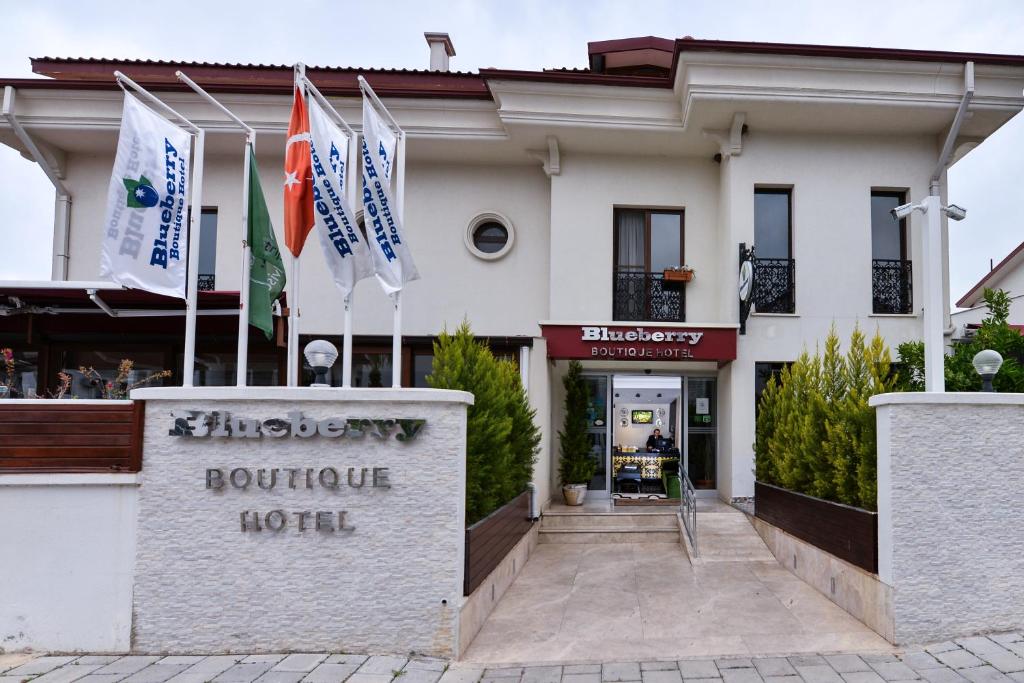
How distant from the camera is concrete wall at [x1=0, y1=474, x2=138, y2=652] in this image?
584cm

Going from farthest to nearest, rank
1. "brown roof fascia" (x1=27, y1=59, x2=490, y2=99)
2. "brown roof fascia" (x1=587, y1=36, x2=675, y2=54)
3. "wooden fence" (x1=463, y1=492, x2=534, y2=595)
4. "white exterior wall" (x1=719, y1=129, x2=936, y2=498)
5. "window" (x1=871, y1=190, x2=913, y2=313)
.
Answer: "brown roof fascia" (x1=587, y1=36, x2=675, y2=54) < "brown roof fascia" (x1=27, y1=59, x2=490, y2=99) < "window" (x1=871, y1=190, x2=913, y2=313) < "white exterior wall" (x1=719, y1=129, x2=936, y2=498) < "wooden fence" (x1=463, y1=492, x2=534, y2=595)

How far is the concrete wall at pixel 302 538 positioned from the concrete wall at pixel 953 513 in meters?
3.82

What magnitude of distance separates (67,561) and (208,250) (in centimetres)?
754

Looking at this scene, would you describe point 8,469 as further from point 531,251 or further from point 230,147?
point 531,251

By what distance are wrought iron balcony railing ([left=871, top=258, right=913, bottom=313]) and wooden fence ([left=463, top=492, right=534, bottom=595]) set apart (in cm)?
704

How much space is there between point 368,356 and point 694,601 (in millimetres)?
6766

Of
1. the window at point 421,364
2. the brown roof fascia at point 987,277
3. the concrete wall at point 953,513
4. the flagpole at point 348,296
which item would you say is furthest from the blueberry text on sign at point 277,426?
the brown roof fascia at point 987,277

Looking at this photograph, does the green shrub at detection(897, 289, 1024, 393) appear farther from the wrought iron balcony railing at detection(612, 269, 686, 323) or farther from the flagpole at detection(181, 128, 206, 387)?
the flagpole at detection(181, 128, 206, 387)

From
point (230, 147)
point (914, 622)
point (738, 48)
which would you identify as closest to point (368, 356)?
point (230, 147)

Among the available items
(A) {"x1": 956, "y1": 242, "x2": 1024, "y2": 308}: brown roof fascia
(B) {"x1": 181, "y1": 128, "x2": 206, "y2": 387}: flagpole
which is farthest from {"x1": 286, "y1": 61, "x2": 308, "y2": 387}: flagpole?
(A) {"x1": 956, "y1": 242, "x2": 1024, "y2": 308}: brown roof fascia

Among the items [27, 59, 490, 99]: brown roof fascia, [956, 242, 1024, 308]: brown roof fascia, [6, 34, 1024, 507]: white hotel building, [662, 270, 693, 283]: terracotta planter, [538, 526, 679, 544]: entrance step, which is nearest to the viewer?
[538, 526, 679, 544]: entrance step

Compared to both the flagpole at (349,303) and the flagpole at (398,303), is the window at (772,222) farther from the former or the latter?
the flagpole at (349,303)

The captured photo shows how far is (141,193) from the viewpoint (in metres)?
6.27

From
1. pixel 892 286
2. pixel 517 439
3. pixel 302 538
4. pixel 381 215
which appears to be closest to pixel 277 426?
pixel 302 538
